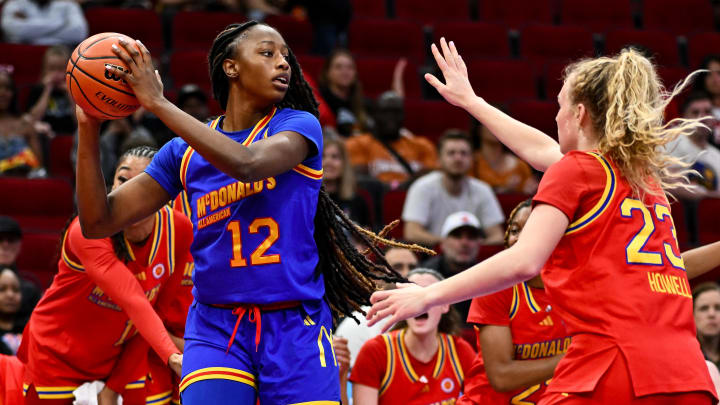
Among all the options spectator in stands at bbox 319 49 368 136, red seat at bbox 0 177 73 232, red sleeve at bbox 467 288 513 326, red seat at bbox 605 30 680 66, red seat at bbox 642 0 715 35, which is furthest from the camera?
red seat at bbox 642 0 715 35

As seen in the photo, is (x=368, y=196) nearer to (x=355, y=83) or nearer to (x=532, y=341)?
(x=355, y=83)

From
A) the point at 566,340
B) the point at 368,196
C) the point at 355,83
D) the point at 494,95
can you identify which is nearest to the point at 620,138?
the point at 566,340

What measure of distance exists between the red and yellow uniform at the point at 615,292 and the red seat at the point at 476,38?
301 inches

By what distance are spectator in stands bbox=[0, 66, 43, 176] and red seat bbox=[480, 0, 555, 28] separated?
5265 millimetres

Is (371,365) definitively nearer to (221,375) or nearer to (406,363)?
(406,363)

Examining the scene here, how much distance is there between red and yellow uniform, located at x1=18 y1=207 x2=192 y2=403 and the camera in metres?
4.43

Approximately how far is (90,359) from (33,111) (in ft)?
13.9

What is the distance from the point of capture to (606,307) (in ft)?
8.97

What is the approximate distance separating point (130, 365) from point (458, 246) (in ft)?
9.37

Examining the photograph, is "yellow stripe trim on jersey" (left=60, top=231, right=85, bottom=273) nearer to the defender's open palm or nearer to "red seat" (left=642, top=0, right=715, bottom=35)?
the defender's open palm

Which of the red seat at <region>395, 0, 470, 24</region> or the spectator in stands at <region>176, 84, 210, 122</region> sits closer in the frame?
the spectator in stands at <region>176, 84, 210, 122</region>

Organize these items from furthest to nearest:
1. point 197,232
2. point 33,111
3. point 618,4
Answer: point 618,4, point 33,111, point 197,232

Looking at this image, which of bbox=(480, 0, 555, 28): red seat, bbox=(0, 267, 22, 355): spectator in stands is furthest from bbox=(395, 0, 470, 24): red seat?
bbox=(0, 267, 22, 355): spectator in stands

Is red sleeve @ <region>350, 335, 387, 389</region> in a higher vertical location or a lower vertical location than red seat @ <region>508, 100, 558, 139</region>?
lower
